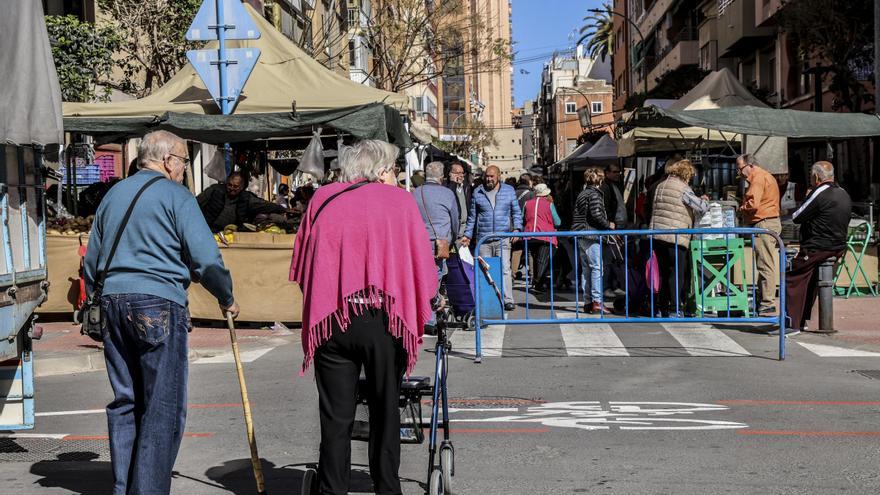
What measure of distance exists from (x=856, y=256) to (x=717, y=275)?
13.3 feet

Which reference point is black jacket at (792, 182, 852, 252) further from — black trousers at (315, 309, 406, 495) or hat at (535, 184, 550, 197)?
black trousers at (315, 309, 406, 495)

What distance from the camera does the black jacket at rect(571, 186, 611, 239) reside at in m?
14.9

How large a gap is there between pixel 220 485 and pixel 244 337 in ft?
22.3

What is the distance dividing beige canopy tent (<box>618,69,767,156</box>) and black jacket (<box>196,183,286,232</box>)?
25.3 ft

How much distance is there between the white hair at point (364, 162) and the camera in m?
5.10

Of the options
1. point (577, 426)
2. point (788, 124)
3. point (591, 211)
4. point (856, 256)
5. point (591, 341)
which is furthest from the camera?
point (788, 124)

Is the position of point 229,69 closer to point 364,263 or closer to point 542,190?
point 542,190

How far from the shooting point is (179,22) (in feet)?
68.0

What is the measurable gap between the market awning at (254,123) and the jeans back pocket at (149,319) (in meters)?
8.36

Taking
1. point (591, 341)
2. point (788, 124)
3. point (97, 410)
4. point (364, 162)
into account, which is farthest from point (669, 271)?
point (364, 162)

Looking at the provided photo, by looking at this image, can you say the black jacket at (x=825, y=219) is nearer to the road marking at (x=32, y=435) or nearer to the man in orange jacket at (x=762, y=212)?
the man in orange jacket at (x=762, y=212)

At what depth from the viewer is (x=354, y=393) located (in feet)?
16.4

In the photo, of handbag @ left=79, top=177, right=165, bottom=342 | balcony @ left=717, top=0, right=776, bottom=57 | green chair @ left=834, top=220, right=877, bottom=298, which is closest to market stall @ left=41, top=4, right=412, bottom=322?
green chair @ left=834, top=220, right=877, bottom=298

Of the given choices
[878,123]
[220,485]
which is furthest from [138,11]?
[220,485]
